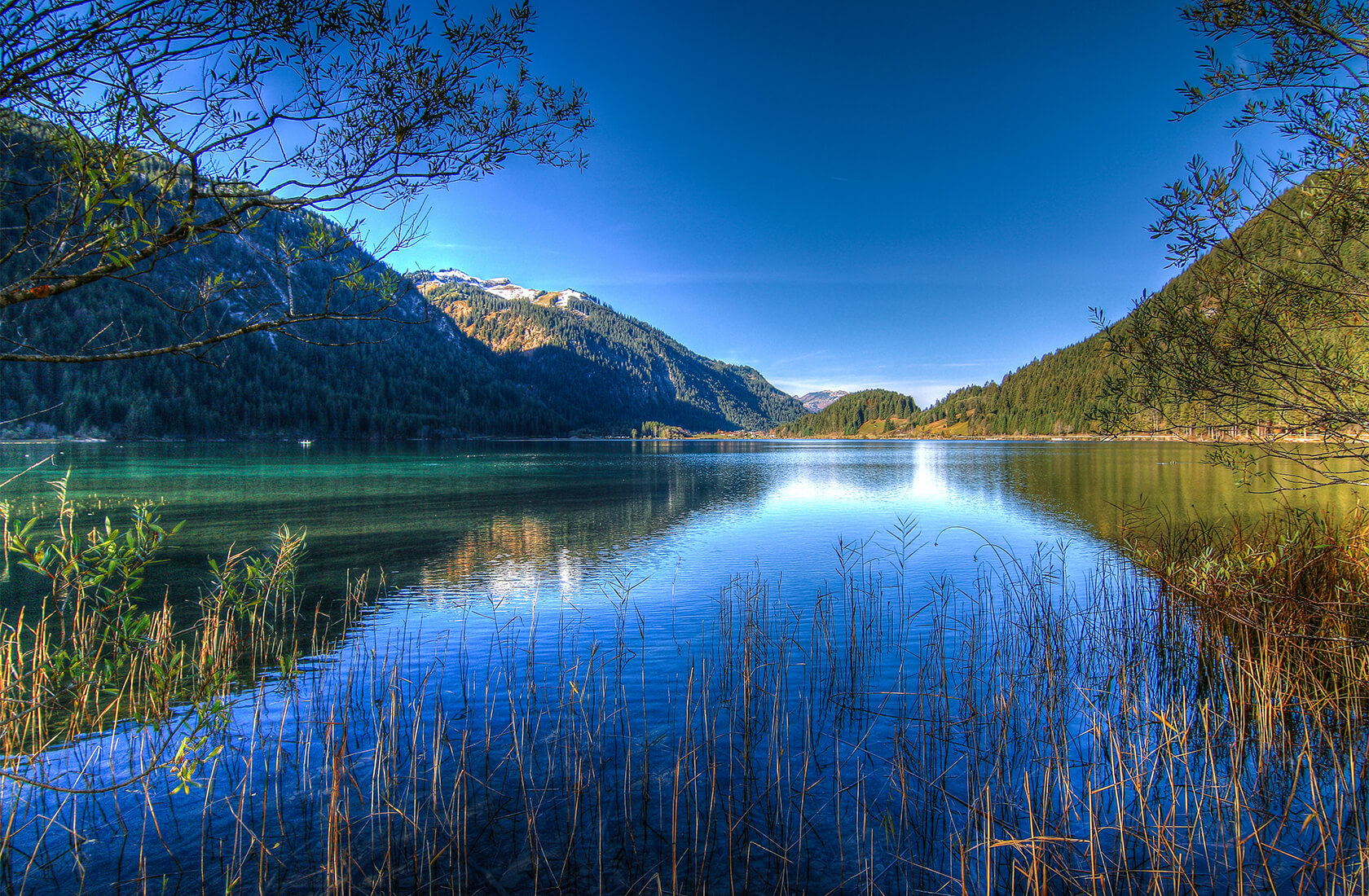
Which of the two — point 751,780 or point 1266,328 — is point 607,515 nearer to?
point 751,780

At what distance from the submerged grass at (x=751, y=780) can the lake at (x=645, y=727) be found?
0.04 metres

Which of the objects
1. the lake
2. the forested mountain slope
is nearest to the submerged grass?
the lake

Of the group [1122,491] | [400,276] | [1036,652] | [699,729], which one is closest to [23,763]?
[400,276]

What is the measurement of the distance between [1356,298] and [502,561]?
59.7ft

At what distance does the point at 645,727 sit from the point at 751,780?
1660 millimetres

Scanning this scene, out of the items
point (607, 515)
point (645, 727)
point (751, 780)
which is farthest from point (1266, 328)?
point (607, 515)

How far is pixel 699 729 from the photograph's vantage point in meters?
7.87

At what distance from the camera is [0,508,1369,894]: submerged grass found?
5246 millimetres

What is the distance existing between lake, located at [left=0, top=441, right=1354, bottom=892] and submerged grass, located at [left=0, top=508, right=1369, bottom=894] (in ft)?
0.13

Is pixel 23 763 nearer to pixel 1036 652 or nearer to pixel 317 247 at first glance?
pixel 317 247

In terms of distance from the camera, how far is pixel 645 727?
25.6 feet

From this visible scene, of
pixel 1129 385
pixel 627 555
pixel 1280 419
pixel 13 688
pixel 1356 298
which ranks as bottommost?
pixel 627 555

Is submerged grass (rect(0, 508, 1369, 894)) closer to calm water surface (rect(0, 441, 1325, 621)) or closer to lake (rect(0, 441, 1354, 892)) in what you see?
lake (rect(0, 441, 1354, 892))

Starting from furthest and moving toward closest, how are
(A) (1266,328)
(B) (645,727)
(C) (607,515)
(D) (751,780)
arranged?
(C) (607,515)
(B) (645,727)
(A) (1266,328)
(D) (751,780)
